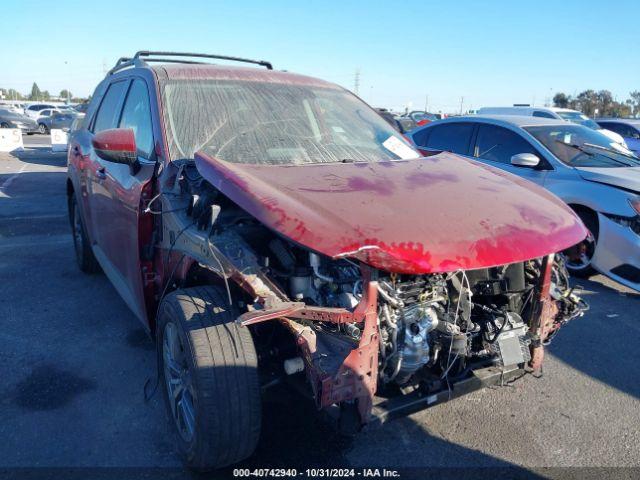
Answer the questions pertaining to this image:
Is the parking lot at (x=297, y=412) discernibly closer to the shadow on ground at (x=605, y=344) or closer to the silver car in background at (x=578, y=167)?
the shadow on ground at (x=605, y=344)

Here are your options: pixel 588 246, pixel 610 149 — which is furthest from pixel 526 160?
pixel 610 149

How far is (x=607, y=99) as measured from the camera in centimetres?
4381

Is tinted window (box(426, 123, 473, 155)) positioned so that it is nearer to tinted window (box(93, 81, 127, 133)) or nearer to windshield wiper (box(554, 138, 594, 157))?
windshield wiper (box(554, 138, 594, 157))

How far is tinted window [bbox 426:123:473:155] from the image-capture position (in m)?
6.79

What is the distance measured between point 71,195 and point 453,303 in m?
4.54

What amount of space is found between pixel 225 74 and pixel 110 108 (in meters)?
1.31

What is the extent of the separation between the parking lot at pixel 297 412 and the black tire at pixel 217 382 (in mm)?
341

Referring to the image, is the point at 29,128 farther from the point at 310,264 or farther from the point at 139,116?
the point at 310,264

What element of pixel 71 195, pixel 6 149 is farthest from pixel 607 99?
pixel 71 195

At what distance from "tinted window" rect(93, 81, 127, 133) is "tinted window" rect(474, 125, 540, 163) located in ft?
14.3

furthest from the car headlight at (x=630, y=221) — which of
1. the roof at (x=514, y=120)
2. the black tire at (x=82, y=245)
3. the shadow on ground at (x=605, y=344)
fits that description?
the black tire at (x=82, y=245)

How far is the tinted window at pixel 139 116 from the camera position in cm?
325

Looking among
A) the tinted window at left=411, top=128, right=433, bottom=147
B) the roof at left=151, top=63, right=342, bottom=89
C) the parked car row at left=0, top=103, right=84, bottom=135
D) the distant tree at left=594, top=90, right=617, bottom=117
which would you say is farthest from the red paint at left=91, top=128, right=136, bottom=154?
the distant tree at left=594, top=90, right=617, bottom=117

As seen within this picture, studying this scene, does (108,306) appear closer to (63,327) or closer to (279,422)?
(63,327)
